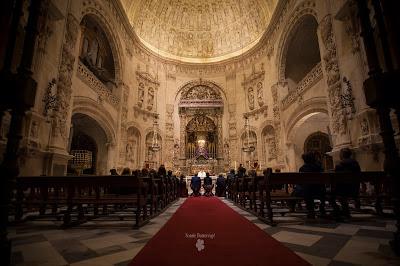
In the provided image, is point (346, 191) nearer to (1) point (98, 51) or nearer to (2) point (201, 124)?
(1) point (98, 51)

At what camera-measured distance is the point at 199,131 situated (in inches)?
728

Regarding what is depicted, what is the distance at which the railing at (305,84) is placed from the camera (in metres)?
10.0

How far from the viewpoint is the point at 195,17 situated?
18.5m

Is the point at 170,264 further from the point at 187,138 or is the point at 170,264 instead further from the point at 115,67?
the point at 187,138

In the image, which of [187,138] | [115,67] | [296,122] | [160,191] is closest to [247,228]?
[160,191]

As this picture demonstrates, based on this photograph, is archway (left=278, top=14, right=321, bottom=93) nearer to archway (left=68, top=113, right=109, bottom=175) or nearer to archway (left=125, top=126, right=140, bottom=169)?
archway (left=125, top=126, right=140, bottom=169)

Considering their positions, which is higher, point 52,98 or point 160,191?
point 52,98

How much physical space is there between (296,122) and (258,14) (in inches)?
378

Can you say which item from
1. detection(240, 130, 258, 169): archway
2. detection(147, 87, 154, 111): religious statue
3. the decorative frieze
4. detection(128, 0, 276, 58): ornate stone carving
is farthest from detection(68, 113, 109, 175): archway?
the decorative frieze

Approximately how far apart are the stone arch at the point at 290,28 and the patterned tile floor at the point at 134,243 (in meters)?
9.97

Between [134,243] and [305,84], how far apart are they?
1109cm

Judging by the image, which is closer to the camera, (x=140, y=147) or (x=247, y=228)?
(x=247, y=228)

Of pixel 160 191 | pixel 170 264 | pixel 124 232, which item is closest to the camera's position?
pixel 170 264

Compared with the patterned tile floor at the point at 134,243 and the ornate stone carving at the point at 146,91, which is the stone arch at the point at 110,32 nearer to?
the ornate stone carving at the point at 146,91
